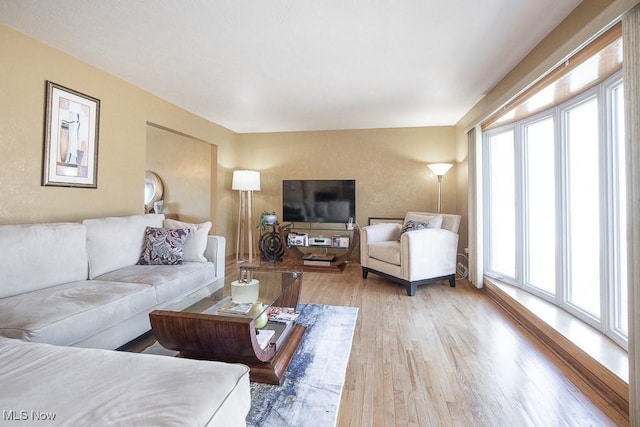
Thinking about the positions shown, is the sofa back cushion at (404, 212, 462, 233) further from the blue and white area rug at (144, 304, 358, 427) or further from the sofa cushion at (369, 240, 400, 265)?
the blue and white area rug at (144, 304, 358, 427)

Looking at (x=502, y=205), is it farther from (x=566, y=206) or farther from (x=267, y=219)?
(x=267, y=219)

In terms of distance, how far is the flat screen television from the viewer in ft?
15.3

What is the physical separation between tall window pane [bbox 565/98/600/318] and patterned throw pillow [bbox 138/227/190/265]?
344cm

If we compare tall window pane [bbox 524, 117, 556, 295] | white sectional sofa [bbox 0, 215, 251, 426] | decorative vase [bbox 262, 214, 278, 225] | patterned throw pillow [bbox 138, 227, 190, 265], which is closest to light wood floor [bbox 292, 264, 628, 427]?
tall window pane [bbox 524, 117, 556, 295]

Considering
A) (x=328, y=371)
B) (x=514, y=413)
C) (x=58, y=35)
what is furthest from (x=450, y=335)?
(x=58, y=35)

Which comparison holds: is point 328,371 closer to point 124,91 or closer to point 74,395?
point 74,395

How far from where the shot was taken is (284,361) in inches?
68.9

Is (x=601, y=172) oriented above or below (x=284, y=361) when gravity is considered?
above

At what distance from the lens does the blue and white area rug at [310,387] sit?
137 cm

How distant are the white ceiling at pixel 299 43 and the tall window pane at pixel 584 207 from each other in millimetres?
749

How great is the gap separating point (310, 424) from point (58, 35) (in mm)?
3153

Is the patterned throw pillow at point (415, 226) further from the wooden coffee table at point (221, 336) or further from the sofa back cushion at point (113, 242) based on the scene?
the sofa back cushion at point (113, 242)

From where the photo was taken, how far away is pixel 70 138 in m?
2.55

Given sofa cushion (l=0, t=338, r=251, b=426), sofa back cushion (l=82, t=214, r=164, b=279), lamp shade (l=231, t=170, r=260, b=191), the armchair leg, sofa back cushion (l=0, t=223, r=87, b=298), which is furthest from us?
lamp shade (l=231, t=170, r=260, b=191)
